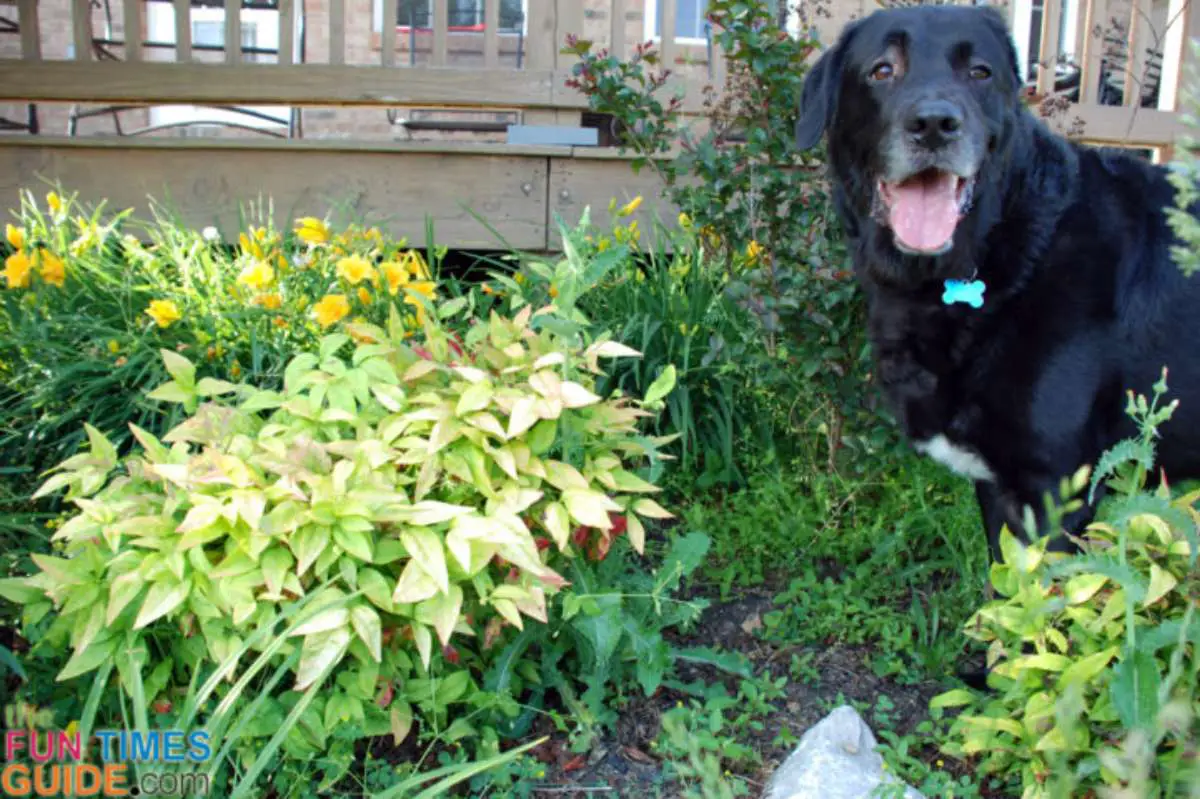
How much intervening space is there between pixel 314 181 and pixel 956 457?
3.21 m

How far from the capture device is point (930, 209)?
2.19 metres

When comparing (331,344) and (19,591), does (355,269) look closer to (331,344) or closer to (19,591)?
(331,344)

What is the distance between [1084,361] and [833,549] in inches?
36.1

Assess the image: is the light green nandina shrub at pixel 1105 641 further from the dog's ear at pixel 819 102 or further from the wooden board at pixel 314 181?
the wooden board at pixel 314 181

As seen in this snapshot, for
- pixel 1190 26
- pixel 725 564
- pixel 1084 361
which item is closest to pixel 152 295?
pixel 725 564

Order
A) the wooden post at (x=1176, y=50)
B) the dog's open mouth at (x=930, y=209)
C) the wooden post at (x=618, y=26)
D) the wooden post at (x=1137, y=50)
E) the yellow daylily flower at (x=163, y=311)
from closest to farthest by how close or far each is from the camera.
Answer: the dog's open mouth at (x=930, y=209), the yellow daylily flower at (x=163, y=311), the wooden post at (x=618, y=26), the wooden post at (x=1137, y=50), the wooden post at (x=1176, y=50)

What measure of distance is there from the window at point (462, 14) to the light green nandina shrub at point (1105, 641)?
842 centimetres

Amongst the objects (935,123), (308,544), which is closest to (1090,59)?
(935,123)

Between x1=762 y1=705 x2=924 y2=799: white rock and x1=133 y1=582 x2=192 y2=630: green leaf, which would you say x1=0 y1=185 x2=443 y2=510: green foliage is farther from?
x1=762 y1=705 x2=924 y2=799: white rock

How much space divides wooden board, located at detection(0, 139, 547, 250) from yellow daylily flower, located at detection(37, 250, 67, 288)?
4.74 ft

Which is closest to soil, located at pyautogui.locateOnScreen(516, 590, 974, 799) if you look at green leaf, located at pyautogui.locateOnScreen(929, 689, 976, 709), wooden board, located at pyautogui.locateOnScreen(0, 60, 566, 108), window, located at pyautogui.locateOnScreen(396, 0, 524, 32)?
green leaf, located at pyautogui.locateOnScreen(929, 689, 976, 709)

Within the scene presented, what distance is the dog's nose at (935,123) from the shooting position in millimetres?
2043

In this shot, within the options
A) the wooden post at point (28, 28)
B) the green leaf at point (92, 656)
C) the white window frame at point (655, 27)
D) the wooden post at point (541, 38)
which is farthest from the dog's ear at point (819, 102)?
the white window frame at point (655, 27)

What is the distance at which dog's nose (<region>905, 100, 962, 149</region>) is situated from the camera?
204 cm
